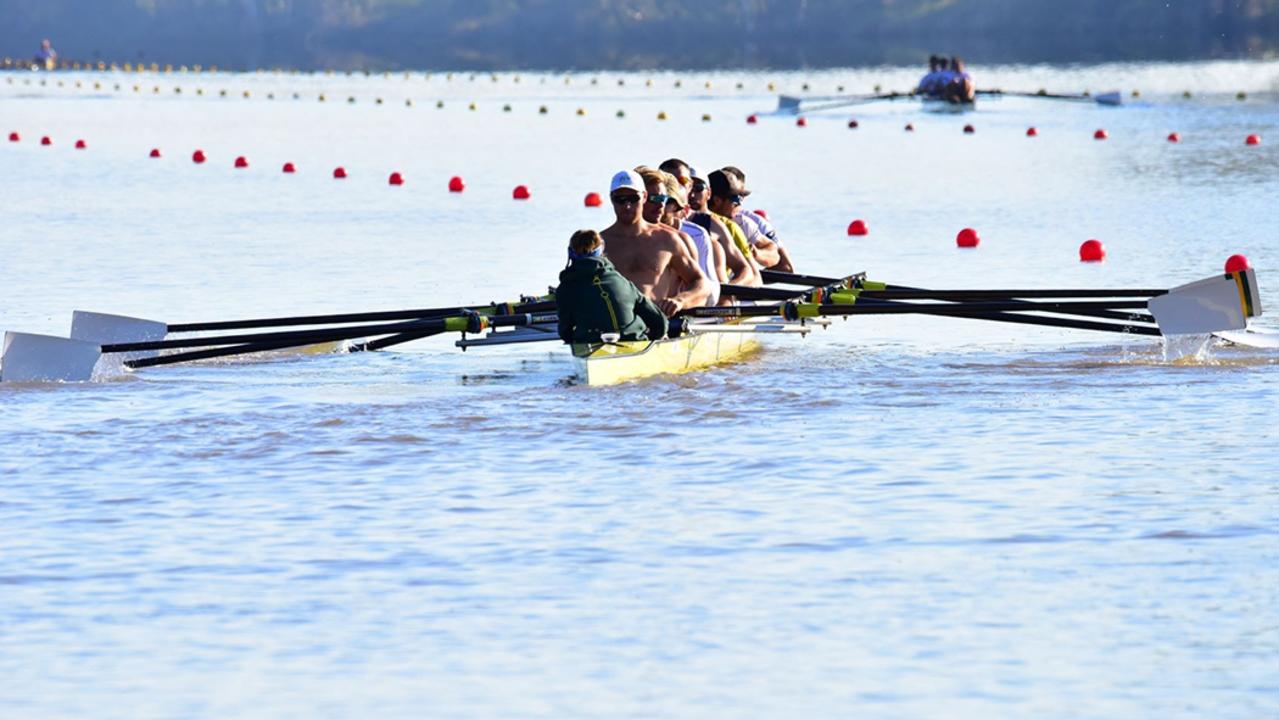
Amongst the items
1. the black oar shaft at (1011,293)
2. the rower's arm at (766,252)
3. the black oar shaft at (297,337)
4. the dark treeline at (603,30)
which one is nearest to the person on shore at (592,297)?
the black oar shaft at (297,337)

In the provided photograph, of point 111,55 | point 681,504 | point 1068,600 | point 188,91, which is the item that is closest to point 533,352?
point 681,504

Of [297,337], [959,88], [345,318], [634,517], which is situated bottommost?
[634,517]

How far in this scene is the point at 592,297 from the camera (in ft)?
43.6

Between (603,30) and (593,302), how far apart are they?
128681mm

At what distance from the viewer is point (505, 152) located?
44.3 meters

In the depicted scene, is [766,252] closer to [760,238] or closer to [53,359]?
[760,238]

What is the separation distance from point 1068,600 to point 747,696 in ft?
5.50

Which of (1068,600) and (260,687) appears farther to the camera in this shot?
(1068,600)

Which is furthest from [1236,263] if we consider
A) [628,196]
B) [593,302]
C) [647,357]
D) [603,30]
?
[603,30]

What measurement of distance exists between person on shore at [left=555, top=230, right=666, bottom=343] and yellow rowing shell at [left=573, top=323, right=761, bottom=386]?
8 cm

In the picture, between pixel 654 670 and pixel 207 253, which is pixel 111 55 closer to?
pixel 207 253

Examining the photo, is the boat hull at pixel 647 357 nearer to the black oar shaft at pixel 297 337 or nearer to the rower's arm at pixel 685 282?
the rower's arm at pixel 685 282

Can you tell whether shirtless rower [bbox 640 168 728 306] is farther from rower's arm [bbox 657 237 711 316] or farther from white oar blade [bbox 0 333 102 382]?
white oar blade [bbox 0 333 102 382]

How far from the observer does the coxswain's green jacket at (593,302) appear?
13273 millimetres
